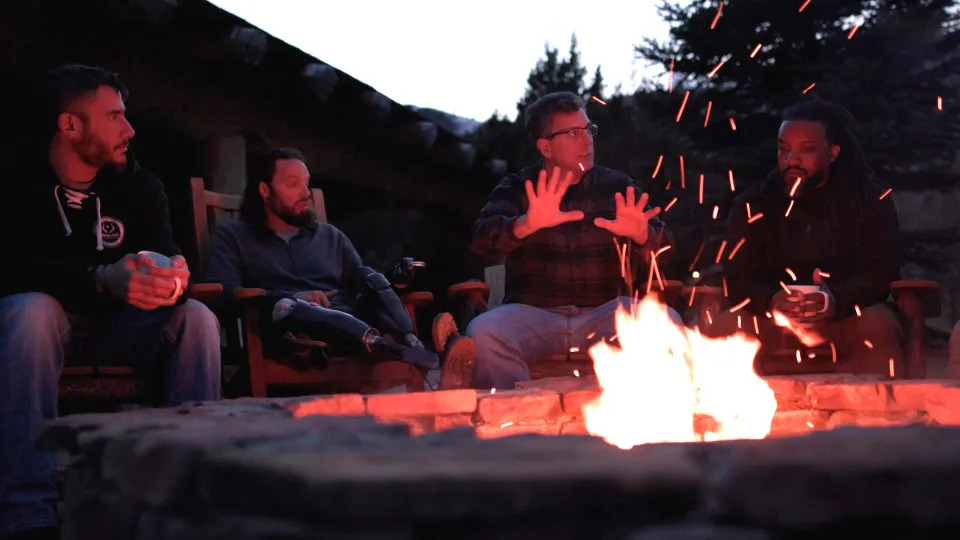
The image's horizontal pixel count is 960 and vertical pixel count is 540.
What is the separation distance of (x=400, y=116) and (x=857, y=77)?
13.5 feet

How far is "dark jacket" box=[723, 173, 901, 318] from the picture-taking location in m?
3.85

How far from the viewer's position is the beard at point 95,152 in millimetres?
3229

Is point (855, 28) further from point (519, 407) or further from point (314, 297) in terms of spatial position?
point (519, 407)

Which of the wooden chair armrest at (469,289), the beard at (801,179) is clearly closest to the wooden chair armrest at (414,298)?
the wooden chair armrest at (469,289)

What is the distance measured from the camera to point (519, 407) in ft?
9.65

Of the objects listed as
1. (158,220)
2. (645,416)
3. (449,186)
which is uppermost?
(449,186)

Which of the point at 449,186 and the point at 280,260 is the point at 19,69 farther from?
the point at 449,186

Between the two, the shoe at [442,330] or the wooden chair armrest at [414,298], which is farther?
the wooden chair armrest at [414,298]

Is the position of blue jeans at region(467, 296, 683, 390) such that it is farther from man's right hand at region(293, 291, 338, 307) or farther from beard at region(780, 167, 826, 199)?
beard at region(780, 167, 826, 199)

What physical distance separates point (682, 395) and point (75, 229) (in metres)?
1.94

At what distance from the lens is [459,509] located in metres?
1.32

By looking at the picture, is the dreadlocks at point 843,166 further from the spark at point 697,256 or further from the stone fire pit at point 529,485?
the spark at point 697,256

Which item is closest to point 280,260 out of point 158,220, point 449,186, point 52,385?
point 158,220

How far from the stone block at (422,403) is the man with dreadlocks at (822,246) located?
4.69ft
